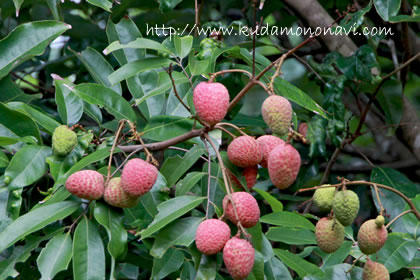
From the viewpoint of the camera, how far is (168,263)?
124cm

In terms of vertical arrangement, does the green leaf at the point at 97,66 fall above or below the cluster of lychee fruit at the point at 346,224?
above

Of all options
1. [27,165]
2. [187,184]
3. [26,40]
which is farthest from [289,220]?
[26,40]

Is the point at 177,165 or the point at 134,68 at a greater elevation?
the point at 134,68

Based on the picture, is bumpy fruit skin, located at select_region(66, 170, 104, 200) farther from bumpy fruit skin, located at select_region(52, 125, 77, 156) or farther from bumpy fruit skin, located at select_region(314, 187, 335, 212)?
bumpy fruit skin, located at select_region(314, 187, 335, 212)

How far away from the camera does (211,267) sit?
1056mm

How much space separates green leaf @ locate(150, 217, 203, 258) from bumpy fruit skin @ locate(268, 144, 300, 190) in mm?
181

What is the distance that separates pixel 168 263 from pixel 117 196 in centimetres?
24

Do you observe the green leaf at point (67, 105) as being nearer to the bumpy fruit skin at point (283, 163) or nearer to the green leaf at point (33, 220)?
the green leaf at point (33, 220)

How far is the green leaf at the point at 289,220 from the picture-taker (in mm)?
1247

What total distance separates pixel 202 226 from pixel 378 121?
1.43 m

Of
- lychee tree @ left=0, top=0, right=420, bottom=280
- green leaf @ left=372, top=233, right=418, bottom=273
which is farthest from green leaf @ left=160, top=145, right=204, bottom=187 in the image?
green leaf @ left=372, top=233, right=418, bottom=273

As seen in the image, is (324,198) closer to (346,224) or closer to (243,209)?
(346,224)

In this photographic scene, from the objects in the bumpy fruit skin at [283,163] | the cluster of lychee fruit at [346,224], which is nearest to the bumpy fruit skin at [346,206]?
the cluster of lychee fruit at [346,224]

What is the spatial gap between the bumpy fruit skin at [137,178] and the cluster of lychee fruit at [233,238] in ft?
0.39
